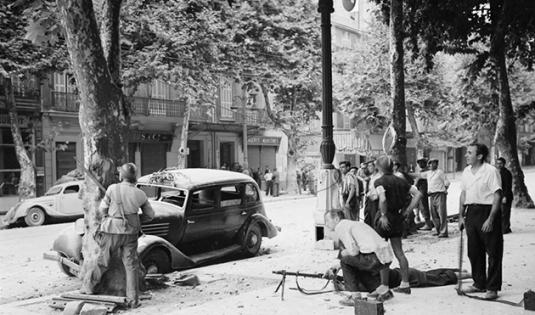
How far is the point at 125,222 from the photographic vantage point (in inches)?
292

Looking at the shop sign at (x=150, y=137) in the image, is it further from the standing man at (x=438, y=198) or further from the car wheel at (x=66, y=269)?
the car wheel at (x=66, y=269)

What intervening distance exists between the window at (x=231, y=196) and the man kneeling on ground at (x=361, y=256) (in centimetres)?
562

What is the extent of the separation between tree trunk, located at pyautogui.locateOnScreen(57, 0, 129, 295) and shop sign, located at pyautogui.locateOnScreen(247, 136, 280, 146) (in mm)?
30947

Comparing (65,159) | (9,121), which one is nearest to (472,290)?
(9,121)

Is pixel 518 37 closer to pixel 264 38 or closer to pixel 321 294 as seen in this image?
pixel 264 38

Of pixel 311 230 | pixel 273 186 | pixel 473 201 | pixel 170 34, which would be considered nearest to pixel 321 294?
pixel 473 201

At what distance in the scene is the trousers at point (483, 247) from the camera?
264 inches

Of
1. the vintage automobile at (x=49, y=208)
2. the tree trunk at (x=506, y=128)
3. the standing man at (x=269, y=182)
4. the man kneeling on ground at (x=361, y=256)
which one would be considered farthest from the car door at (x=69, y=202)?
the man kneeling on ground at (x=361, y=256)

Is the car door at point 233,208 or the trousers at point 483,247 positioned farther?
the car door at point 233,208

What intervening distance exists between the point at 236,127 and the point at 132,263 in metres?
30.5

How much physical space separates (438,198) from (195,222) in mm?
5641

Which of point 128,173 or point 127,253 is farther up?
point 128,173

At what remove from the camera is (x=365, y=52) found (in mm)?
38188

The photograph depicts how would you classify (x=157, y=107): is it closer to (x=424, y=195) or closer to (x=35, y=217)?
(x=35, y=217)
